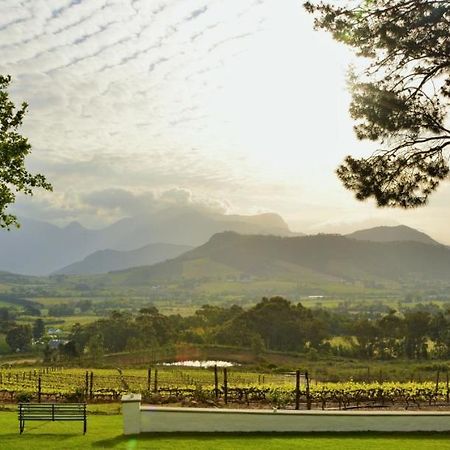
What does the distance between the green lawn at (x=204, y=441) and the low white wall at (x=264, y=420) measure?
39 cm

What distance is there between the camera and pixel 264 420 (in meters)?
17.2

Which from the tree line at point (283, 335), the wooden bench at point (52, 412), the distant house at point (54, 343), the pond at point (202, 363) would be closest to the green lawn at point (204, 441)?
the wooden bench at point (52, 412)

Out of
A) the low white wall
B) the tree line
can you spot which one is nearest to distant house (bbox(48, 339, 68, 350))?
the tree line

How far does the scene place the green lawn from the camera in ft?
49.4

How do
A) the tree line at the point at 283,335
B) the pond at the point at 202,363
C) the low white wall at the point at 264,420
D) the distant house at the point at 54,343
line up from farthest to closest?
the distant house at the point at 54,343, the tree line at the point at 283,335, the pond at the point at 202,363, the low white wall at the point at 264,420

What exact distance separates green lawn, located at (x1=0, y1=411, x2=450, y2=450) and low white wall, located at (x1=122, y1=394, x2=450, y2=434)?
388 millimetres

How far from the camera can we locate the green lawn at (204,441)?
1507 cm

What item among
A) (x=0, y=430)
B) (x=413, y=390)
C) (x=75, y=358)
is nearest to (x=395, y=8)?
(x=0, y=430)

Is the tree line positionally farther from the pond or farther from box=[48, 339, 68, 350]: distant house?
box=[48, 339, 68, 350]: distant house

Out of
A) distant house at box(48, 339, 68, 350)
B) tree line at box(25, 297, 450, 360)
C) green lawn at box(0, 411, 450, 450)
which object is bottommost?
distant house at box(48, 339, 68, 350)

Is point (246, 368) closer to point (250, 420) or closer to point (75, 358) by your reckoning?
point (75, 358)

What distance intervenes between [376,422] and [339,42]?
1168 cm

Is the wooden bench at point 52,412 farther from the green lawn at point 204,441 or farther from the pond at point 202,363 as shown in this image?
the pond at point 202,363

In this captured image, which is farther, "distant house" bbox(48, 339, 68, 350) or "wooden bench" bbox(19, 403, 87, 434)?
"distant house" bbox(48, 339, 68, 350)
